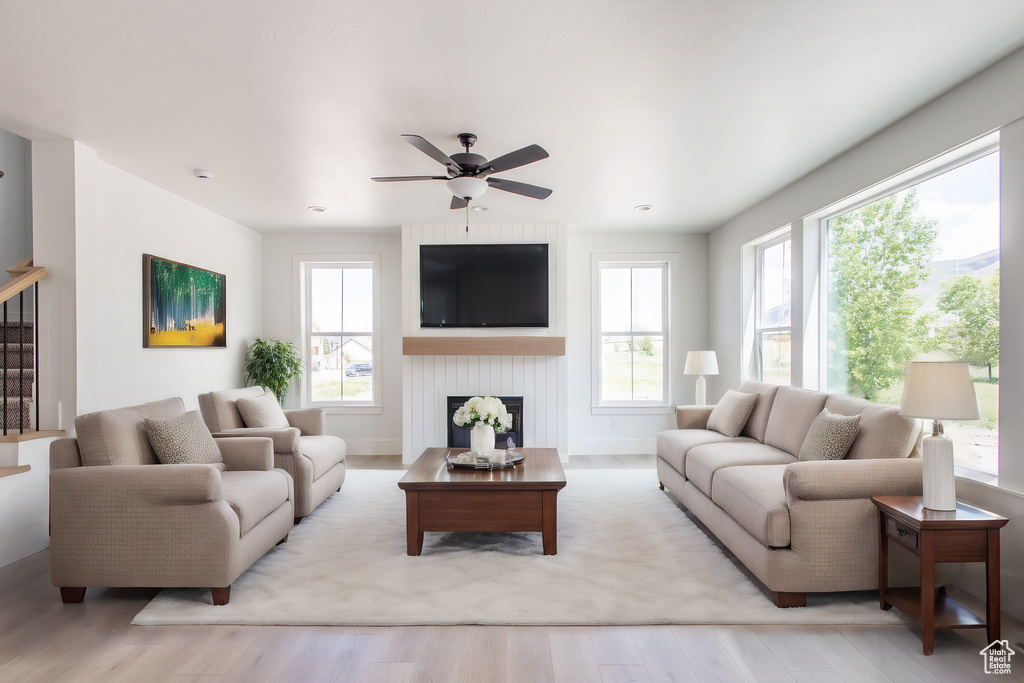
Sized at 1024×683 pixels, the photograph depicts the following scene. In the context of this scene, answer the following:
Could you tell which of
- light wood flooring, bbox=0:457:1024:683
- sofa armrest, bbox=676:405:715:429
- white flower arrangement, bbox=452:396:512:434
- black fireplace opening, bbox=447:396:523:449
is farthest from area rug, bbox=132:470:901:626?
black fireplace opening, bbox=447:396:523:449

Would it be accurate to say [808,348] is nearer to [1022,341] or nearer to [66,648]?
[1022,341]

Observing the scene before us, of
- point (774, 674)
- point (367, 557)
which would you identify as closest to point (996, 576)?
point (774, 674)

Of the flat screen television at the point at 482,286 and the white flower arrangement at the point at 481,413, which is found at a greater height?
the flat screen television at the point at 482,286

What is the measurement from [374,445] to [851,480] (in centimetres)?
499

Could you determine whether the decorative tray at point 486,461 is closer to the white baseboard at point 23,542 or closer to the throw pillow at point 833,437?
the throw pillow at point 833,437

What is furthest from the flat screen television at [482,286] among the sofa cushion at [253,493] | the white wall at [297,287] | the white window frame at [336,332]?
the sofa cushion at [253,493]

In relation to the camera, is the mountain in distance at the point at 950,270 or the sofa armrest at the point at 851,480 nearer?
the sofa armrest at the point at 851,480

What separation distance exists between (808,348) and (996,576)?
2358 millimetres

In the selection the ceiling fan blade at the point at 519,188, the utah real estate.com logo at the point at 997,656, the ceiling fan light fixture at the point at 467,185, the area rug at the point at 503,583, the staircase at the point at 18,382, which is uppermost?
the ceiling fan blade at the point at 519,188

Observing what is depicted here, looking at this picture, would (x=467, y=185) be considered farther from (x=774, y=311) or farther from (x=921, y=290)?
(x=774, y=311)

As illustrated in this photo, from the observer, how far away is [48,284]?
348cm

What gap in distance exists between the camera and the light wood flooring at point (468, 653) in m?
2.11

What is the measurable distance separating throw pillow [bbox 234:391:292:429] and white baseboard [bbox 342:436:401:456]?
197 cm

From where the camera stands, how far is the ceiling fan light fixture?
11.0 feet
